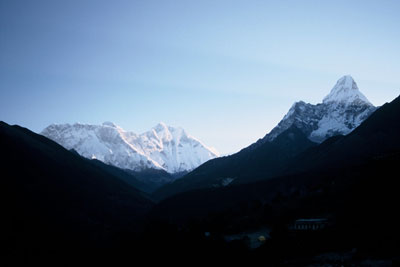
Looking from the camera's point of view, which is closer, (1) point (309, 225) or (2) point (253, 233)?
(1) point (309, 225)

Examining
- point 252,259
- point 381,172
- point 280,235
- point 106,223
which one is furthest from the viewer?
point 106,223

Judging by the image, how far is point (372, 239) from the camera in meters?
89.4

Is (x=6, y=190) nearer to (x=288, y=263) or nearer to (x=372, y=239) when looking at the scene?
(x=288, y=263)

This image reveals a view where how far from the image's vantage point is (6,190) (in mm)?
175500

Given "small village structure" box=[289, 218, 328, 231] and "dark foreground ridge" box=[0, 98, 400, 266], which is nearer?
"dark foreground ridge" box=[0, 98, 400, 266]

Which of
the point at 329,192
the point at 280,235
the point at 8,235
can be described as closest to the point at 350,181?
the point at 329,192

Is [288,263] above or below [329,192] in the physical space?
below

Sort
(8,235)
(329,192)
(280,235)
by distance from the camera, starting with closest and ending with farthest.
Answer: (280,235)
(8,235)
(329,192)

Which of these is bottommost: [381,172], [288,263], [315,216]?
[288,263]

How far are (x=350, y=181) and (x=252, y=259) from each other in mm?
83717

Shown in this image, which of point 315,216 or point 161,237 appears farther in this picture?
point 315,216

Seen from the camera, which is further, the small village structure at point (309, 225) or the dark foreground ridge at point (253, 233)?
the small village structure at point (309, 225)

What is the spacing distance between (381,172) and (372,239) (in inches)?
1516

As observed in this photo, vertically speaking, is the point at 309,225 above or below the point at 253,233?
above
